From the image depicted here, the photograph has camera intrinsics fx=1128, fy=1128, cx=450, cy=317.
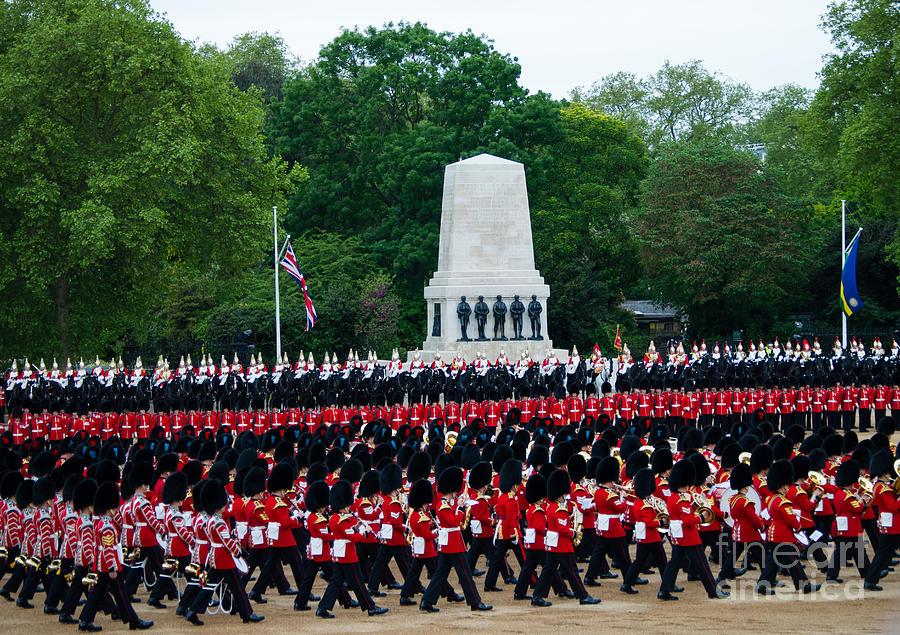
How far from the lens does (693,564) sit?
10.8 meters

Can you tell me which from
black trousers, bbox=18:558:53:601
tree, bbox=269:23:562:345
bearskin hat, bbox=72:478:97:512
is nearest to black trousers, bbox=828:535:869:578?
bearskin hat, bbox=72:478:97:512

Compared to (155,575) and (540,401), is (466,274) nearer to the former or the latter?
(540,401)

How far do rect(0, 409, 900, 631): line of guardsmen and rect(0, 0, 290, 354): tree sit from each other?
2064 cm

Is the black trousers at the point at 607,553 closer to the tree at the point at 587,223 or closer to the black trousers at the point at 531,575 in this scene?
the black trousers at the point at 531,575

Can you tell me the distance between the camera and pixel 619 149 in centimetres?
4878

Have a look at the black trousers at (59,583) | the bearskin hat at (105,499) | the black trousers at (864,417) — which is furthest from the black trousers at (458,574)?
the black trousers at (864,417)

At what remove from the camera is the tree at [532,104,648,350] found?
43781 millimetres

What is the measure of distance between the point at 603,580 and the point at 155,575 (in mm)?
4632

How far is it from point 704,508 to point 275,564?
426cm

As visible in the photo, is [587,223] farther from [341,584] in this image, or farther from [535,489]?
[341,584]

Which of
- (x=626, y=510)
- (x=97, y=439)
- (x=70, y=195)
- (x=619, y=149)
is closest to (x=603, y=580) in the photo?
(x=626, y=510)

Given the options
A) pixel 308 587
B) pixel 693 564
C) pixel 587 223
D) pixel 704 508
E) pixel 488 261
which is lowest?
pixel 308 587

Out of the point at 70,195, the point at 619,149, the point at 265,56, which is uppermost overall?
the point at 265,56

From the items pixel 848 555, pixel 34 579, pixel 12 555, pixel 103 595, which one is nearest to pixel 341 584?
pixel 103 595
